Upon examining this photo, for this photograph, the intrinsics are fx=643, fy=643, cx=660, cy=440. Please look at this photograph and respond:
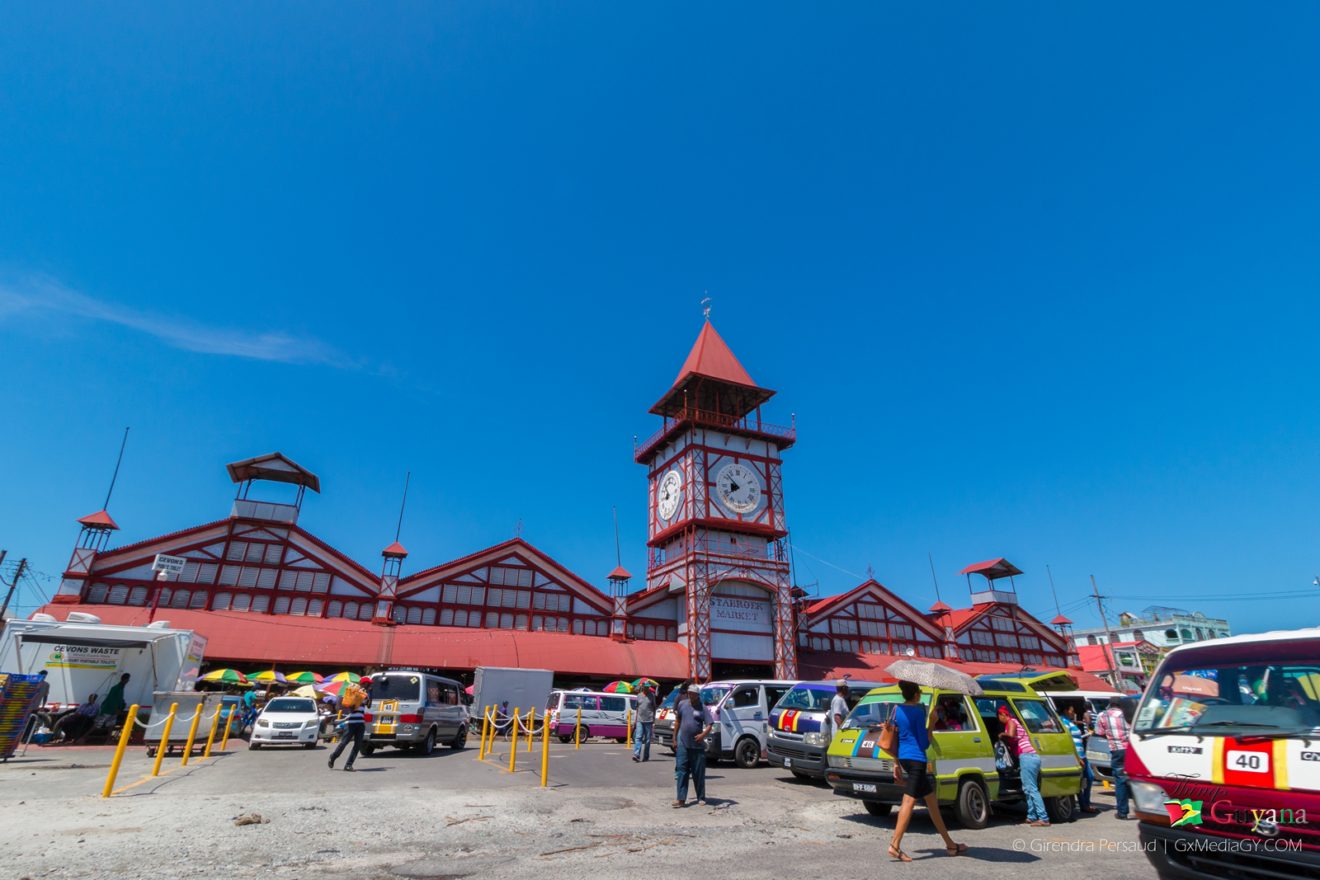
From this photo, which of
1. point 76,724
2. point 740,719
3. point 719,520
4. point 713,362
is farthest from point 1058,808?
point 713,362

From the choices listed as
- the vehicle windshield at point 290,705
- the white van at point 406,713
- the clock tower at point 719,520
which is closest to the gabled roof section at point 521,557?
the clock tower at point 719,520

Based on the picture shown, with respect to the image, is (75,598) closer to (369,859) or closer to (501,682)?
(501,682)

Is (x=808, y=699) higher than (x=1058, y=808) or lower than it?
higher

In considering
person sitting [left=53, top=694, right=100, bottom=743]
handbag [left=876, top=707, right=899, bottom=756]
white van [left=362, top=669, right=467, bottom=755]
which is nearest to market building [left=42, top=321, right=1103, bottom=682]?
person sitting [left=53, top=694, right=100, bottom=743]

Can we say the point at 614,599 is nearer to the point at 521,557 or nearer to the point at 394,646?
the point at 521,557

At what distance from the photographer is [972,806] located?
9.09 m

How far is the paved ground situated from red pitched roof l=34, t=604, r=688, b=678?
1589 centimetres

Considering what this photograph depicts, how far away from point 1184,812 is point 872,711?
19.1ft

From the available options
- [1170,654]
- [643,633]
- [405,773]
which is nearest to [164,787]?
[405,773]

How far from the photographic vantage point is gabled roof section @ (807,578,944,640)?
135 feet

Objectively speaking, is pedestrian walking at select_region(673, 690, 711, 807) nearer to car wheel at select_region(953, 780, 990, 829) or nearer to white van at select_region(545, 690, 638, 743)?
car wheel at select_region(953, 780, 990, 829)

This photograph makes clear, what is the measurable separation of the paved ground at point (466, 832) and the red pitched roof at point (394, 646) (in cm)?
1589

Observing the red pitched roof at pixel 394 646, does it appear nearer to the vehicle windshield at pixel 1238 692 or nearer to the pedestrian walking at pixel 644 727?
the pedestrian walking at pixel 644 727

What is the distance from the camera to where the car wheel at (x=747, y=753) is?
16969 mm
